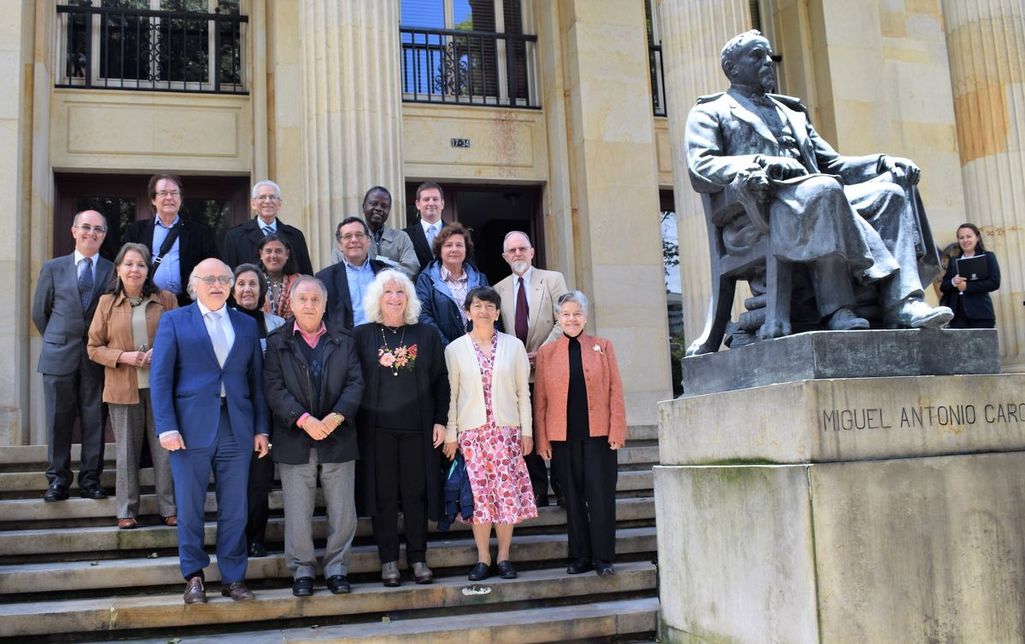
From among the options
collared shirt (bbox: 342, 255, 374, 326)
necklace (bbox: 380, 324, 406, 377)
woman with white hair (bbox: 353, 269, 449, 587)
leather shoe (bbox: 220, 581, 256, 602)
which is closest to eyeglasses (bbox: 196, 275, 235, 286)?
woman with white hair (bbox: 353, 269, 449, 587)

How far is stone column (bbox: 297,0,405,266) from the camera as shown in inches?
379

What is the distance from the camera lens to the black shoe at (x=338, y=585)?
599cm

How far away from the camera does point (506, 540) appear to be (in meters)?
6.51

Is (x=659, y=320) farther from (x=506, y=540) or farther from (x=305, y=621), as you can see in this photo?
(x=305, y=621)

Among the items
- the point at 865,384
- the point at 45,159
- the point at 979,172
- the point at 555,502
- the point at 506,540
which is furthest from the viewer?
the point at 979,172

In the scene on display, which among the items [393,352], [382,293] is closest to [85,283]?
[382,293]

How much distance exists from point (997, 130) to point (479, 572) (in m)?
10.6

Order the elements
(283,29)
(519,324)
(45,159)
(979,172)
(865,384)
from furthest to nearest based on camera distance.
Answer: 1. (979,172)
2. (283,29)
3. (45,159)
4. (519,324)
5. (865,384)

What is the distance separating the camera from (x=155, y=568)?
6219mm

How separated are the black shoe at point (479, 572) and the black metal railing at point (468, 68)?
803cm

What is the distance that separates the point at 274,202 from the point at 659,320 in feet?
20.8

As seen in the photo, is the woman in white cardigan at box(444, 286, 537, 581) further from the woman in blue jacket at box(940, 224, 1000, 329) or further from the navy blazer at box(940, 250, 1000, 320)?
the navy blazer at box(940, 250, 1000, 320)

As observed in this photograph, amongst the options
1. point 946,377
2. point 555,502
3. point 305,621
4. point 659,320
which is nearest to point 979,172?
point 659,320

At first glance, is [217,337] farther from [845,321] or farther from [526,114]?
[526,114]
